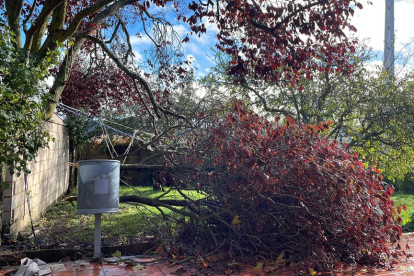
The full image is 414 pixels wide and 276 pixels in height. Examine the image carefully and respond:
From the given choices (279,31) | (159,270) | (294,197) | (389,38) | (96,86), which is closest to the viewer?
(159,270)

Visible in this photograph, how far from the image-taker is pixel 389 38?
38.0ft

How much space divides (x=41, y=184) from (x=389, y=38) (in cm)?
1005

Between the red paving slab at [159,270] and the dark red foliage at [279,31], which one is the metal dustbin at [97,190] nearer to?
the red paving slab at [159,270]

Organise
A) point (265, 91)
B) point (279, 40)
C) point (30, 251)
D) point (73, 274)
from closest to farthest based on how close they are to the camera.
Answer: point (73, 274) → point (30, 251) → point (279, 40) → point (265, 91)

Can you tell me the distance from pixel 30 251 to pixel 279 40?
4612mm

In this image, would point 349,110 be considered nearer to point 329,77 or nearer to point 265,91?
point 329,77

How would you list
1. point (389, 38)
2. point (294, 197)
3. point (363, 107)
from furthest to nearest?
point (389, 38) → point (363, 107) → point (294, 197)

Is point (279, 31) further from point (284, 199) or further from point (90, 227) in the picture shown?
point (90, 227)

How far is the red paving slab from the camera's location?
450 cm

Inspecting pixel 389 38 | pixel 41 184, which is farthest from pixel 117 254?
pixel 389 38

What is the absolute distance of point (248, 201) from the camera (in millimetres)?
5020

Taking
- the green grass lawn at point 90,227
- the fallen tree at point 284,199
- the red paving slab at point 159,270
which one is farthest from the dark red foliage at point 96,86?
the red paving slab at point 159,270

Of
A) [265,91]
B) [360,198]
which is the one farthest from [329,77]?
[360,198]

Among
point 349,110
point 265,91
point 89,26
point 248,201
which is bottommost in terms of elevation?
point 248,201
